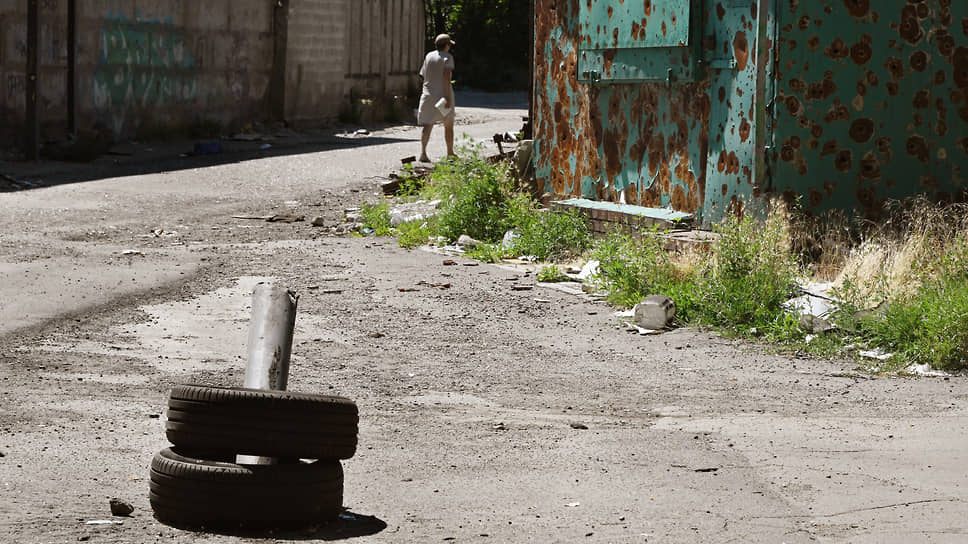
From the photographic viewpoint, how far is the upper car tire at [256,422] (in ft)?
13.9

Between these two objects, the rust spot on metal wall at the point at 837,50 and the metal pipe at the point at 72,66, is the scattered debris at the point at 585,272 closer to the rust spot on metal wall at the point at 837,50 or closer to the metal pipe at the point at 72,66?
the rust spot on metal wall at the point at 837,50

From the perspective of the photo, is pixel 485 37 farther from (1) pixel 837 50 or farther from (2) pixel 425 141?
(1) pixel 837 50

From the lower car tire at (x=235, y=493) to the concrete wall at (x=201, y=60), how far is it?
14417 millimetres

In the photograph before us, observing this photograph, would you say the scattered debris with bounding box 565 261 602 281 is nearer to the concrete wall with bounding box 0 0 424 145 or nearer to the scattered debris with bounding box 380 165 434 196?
the scattered debris with bounding box 380 165 434 196

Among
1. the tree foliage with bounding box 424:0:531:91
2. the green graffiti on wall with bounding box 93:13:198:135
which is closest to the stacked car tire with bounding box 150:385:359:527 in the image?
the green graffiti on wall with bounding box 93:13:198:135

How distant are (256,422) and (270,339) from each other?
0.80 meters

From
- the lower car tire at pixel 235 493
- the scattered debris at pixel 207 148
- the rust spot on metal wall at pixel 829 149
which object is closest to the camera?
the lower car tire at pixel 235 493

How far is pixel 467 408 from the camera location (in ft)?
19.8

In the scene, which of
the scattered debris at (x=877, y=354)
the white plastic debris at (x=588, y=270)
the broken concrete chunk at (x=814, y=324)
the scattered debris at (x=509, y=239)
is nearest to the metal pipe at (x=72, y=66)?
the scattered debris at (x=509, y=239)

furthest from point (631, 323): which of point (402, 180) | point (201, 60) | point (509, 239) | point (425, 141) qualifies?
point (201, 60)

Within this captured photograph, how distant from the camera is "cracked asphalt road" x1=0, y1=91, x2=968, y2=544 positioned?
439 centimetres

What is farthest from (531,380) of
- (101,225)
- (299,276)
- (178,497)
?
(101,225)

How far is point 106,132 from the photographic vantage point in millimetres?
19391

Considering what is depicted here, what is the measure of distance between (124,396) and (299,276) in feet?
12.4
